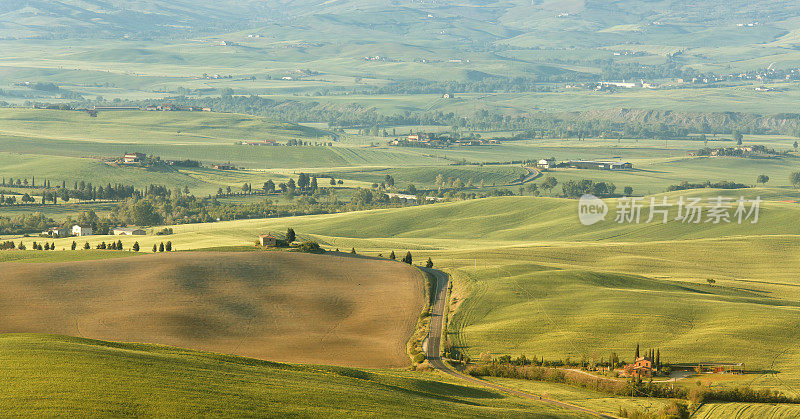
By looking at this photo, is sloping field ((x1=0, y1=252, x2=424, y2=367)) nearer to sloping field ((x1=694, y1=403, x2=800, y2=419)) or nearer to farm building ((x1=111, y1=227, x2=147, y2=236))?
sloping field ((x1=694, y1=403, x2=800, y2=419))

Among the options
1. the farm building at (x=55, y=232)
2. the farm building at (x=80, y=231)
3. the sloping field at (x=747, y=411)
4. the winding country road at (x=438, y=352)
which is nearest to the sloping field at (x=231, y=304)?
the winding country road at (x=438, y=352)

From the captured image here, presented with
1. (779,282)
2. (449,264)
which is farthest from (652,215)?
(449,264)

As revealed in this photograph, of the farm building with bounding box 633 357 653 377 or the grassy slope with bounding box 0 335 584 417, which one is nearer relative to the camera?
the grassy slope with bounding box 0 335 584 417

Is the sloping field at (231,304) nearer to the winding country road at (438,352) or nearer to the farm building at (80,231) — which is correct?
the winding country road at (438,352)

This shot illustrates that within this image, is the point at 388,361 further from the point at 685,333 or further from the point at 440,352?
the point at 685,333

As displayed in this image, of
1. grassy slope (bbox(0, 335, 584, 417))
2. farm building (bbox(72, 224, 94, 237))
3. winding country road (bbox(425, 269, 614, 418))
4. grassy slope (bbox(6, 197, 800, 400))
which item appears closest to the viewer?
grassy slope (bbox(0, 335, 584, 417))

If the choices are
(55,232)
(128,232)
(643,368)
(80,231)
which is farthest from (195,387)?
(80,231)

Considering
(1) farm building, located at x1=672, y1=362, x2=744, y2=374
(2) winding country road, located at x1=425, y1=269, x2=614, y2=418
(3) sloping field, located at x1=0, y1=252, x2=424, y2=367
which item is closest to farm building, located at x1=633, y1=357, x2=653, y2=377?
(1) farm building, located at x1=672, y1=362, x2=744, y2=374
